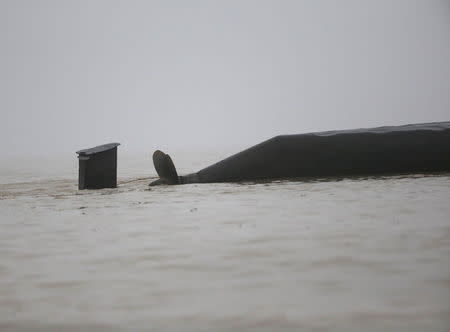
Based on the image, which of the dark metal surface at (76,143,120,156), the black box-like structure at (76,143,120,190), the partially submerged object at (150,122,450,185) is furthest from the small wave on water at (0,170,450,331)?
the partially submerged object at (150,122,450,185)

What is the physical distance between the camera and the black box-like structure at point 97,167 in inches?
294

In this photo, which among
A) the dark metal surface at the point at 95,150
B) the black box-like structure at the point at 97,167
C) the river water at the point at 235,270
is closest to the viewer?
the river water at the point at 235,270

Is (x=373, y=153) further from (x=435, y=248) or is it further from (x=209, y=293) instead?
(x=209, y=293)

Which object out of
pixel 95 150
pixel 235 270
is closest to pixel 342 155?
pixel 95 150

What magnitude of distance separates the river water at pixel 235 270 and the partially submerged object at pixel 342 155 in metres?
4.01

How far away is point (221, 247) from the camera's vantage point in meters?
2.73

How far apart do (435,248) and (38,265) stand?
2.31 meters

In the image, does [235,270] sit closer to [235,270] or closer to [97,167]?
[235,270]

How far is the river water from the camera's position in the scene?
162 cm

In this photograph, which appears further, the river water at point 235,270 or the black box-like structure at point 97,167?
the black box-like structure at point 97,167

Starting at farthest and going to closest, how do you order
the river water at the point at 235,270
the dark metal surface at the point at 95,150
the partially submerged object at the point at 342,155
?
the partially submerged object at the point at 342,155, the dark metal surface at the point at 95,150, the river water at the point at 235,270

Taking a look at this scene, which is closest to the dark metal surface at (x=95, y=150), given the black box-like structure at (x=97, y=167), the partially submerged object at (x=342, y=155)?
the black box-like structure at (x=97, y=167)

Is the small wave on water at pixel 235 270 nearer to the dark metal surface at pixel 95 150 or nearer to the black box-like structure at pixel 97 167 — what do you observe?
the dark metal surface at pixel 95 150

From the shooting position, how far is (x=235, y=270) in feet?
7.28
